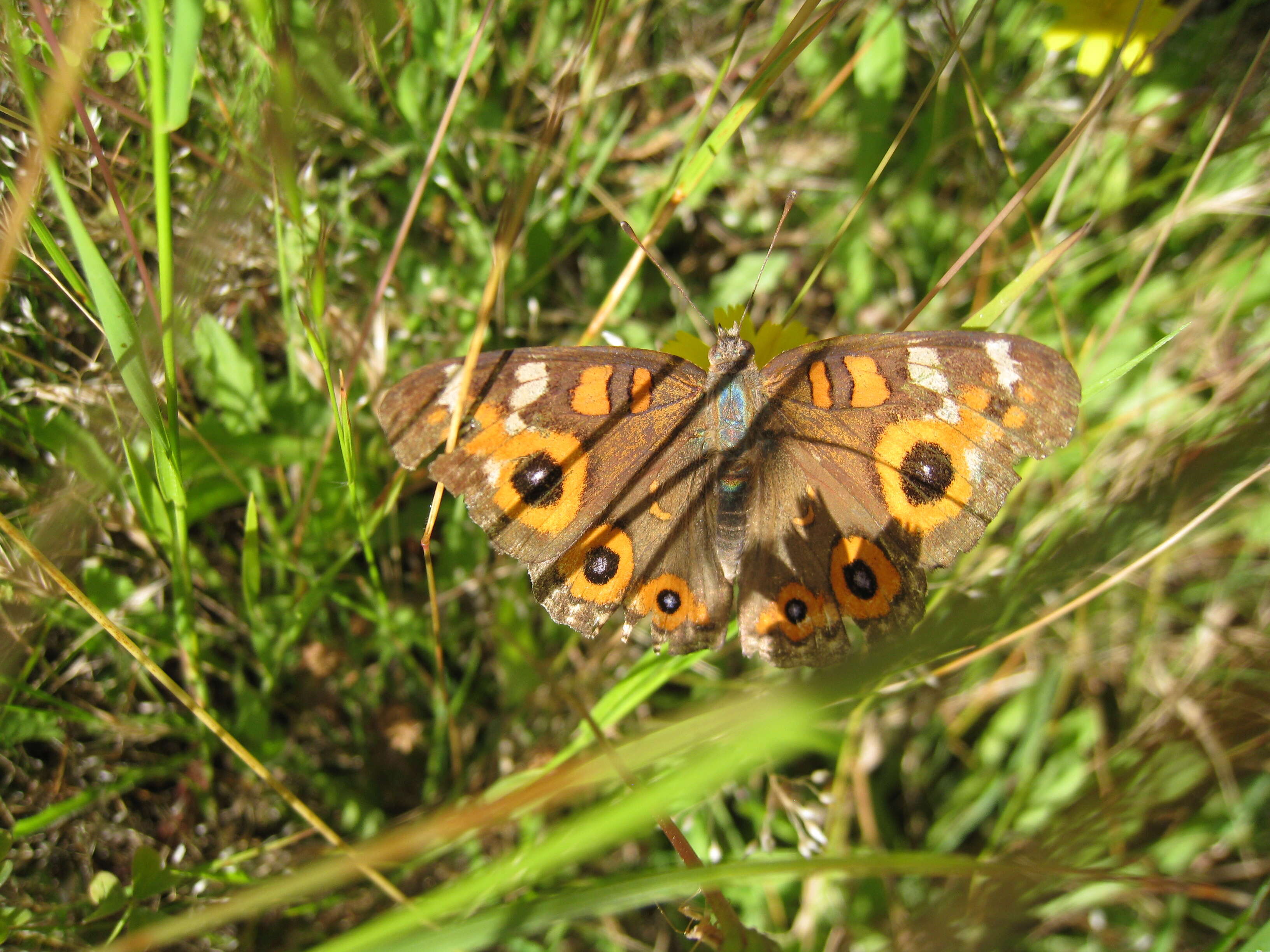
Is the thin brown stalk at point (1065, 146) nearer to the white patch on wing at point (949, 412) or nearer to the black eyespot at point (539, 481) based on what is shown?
the white patch on wing at point (949, 412)

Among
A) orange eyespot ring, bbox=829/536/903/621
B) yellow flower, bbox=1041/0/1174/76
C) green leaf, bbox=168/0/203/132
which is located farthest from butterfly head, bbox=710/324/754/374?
yellow flower, bbox=1041/0/1174/76

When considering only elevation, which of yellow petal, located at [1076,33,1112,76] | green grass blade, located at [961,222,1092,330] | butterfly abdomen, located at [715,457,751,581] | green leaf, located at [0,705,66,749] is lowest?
green leaf, located at [0,705,66,749]

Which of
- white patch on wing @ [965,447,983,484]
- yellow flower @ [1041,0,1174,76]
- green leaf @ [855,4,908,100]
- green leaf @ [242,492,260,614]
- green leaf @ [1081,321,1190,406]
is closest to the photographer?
green leaf @ [1081,321,1190,406]

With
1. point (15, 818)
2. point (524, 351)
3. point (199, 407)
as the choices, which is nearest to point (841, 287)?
point (524, 351)

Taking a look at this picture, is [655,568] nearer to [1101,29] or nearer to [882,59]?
[882,59]

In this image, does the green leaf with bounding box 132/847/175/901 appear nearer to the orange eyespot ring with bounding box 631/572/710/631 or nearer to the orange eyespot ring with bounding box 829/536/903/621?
the orange eyespot ring with bounding box 631/572/710/631

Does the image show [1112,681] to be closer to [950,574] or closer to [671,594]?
[950,574]

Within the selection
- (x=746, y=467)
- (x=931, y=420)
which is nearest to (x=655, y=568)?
(x=746, y=467)
